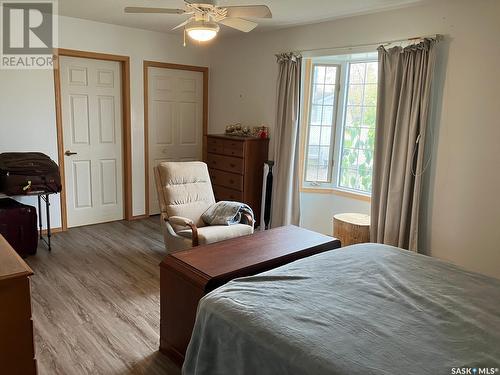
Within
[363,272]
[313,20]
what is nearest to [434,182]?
[363,272]

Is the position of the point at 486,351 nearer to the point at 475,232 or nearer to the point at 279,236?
the point at 279,236

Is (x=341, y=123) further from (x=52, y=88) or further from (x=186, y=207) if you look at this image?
(x=52, y=88)

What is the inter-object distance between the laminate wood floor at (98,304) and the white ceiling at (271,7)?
2409 mm

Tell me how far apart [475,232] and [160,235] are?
10.7ft

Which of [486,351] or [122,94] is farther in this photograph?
[122,94]

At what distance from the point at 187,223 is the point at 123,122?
2240 mm

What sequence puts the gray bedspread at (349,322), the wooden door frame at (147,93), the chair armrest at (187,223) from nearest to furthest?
1. the gray bedspread at (349,322)
2. the chair armrest at (187,223)
3. the wooden door frame at (147,93)

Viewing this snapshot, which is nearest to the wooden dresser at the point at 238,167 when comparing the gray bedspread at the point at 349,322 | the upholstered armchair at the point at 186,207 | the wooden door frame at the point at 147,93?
the upholstered armchair at the point at 186,207

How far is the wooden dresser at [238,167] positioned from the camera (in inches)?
186

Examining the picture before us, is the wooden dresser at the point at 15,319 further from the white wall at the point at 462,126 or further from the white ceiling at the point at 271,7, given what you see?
the white wall at the point at 462,126

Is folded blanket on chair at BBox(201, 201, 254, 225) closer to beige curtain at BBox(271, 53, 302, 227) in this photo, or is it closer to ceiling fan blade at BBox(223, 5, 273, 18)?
beige curtain at BBox(271, 53, 302, 227)

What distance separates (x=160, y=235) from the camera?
186 inches

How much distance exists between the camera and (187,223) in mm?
3475

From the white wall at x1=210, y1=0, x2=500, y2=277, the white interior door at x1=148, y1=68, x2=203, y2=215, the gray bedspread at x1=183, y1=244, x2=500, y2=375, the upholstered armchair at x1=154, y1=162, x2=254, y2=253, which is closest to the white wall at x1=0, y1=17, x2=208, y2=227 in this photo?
the white interior door at x1=148, y1=68, x2=203, y2=215
